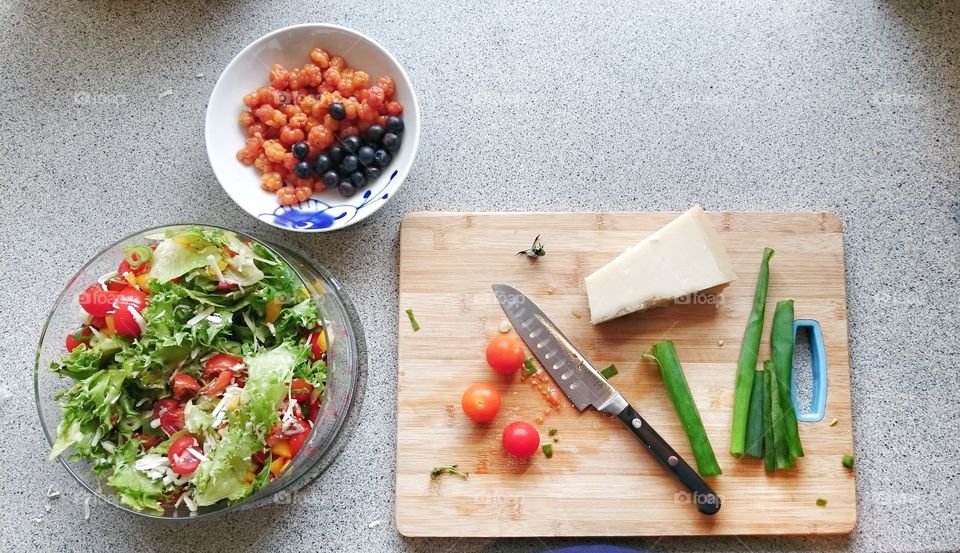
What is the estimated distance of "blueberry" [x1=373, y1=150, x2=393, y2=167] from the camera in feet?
5.18

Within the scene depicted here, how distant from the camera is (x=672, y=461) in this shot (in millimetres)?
1543

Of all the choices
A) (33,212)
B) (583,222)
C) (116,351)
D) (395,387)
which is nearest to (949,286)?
(583,222)

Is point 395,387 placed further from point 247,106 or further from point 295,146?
point 247,106

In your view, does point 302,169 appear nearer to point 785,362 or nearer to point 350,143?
point 350,143

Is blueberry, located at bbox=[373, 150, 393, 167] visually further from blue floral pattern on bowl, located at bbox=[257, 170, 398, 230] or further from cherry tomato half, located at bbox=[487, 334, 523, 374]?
cherry tomato half, located at bbox=[487, 334, 523, 374]

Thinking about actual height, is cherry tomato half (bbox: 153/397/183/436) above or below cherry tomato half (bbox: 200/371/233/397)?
below

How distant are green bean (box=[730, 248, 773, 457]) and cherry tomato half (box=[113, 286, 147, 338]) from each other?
1.28 metres

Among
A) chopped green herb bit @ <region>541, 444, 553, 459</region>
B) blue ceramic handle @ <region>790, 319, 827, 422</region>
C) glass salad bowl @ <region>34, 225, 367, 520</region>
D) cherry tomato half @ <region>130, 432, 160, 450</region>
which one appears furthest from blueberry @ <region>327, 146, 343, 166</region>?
blue ceramic handle @ <region>790, 319, 827, 422</region>

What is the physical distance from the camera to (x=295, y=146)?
5.15ft

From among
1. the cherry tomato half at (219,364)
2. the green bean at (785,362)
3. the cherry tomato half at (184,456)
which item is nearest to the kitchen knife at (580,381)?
the green bean at (785,362)

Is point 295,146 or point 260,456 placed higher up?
point 295,146

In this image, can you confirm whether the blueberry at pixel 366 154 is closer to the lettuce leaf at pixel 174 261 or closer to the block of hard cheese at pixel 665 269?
the lettuce leaf at pixel 174 261

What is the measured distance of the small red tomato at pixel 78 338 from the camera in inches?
57.3

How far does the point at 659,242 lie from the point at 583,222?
7.1 inches
